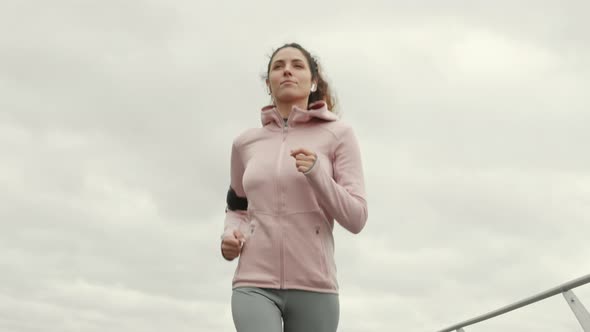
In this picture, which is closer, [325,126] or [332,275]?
[332,275]

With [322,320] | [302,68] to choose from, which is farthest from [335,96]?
[322,320]

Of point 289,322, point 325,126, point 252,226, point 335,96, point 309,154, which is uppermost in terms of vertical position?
point 335,96

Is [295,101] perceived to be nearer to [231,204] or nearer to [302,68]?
[302,68]

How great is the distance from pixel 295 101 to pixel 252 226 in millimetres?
559

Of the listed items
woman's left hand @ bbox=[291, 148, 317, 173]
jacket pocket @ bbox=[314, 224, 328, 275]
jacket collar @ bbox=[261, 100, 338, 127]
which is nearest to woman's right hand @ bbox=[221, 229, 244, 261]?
jacket pocket @ bbox=[314, 224, 328, 275]

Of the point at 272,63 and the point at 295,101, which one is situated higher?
the point at 272,63

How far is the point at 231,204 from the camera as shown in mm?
2785

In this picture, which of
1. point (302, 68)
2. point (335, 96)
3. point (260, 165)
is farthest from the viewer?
point (335, 96)

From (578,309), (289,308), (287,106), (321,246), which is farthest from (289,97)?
(578,309)

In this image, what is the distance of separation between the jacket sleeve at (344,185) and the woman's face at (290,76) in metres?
0.25

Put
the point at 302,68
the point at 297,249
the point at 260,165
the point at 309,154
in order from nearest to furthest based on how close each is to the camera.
A: the point at 309,154 < the point at 297,249 < the point at 260,165 < the point at 302,68

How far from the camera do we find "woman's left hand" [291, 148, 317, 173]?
7.34 ft

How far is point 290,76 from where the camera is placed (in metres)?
2.69

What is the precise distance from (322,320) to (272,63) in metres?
1.08
